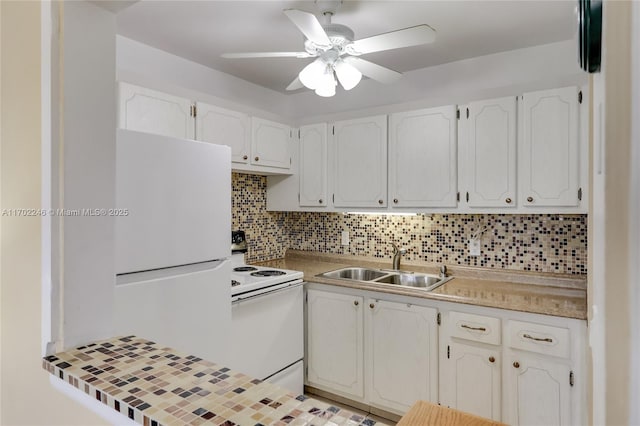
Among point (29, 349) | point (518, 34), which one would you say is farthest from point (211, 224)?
point (518, 34)

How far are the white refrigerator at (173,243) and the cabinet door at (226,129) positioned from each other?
0.77 m

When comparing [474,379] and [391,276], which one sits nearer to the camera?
[474,379]

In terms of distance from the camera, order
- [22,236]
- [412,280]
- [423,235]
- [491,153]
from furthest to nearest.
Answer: [423,235] → [412,280] → [491,153] → [22,236]

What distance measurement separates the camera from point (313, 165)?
3.21m

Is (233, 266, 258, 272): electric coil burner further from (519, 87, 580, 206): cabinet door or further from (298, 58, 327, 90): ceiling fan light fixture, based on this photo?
(519, 87, 580, 206): cabinet door

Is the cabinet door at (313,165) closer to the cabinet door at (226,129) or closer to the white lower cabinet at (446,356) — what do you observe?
the cabinet door at (226,129)

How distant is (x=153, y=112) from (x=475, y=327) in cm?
226

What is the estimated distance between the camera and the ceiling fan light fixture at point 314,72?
1856 mm

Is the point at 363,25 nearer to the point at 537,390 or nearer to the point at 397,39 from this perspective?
the point at 397,39

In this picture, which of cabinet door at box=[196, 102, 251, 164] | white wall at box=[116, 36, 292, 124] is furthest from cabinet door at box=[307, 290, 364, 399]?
white wall at box=[116, 36, 292, 124]

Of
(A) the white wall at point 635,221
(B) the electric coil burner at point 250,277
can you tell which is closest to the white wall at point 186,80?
(B) the electric coil burner at point 250,277

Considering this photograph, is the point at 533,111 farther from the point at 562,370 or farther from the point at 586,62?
the point at 586,62

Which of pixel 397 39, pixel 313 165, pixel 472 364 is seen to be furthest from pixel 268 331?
pixel 397 39

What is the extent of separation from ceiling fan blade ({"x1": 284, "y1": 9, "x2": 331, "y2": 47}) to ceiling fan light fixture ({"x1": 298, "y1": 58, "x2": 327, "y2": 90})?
0.36ft
